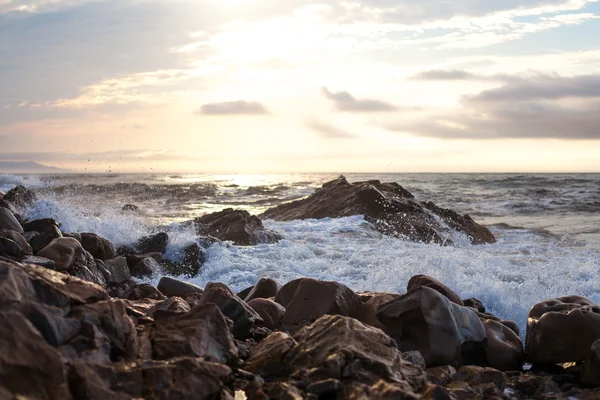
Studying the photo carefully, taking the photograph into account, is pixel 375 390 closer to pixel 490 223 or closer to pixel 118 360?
pixel 118 360

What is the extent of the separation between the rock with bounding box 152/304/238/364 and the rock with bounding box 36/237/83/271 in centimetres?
397

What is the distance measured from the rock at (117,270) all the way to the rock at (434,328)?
432 centimetres

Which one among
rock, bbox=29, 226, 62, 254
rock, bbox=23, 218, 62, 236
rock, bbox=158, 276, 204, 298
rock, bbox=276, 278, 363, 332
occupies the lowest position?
rock, bbox=158, 276, 204, 298

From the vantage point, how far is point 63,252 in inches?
278

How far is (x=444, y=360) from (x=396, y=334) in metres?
0.41

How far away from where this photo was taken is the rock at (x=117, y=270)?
7.82 metres

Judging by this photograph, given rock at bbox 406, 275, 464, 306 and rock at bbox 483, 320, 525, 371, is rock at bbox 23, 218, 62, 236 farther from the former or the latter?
rock at bbox 483, 320, 525, 371

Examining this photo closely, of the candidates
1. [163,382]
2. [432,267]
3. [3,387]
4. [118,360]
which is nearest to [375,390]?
[163,382]

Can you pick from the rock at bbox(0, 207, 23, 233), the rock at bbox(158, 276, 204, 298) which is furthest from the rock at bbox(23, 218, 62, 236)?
the rock at bbox(158, 276, 204, 298)

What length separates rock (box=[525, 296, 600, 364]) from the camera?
4.74 meters

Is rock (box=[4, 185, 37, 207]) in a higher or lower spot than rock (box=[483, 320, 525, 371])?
higher

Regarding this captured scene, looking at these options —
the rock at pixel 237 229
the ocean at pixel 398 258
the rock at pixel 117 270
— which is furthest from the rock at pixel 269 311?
the rock at pixel 237 229

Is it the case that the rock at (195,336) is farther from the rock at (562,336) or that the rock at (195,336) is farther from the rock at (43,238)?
the rock at (43,238)

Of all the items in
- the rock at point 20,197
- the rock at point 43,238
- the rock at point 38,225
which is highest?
the rock at point 20,197
